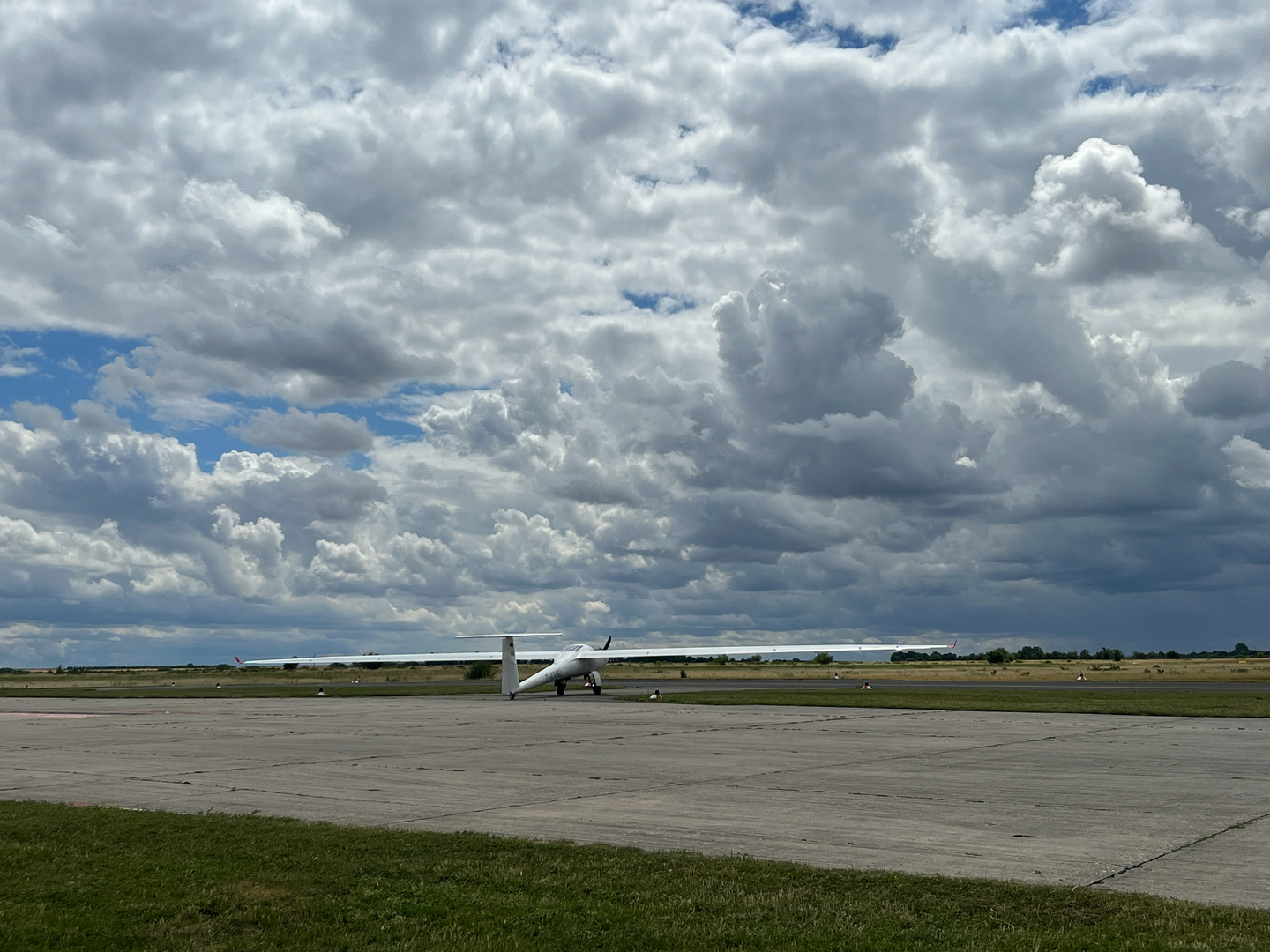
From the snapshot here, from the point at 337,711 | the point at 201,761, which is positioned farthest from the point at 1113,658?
A: the point at 201,761

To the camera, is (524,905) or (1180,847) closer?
(524,905)

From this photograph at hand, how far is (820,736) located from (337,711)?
25.9m

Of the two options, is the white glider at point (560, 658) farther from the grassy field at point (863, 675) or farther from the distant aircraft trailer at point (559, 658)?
the grassy field at point (863, 675)

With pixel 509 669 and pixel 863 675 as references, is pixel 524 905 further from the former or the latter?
pixel 863 675

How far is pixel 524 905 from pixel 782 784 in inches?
394

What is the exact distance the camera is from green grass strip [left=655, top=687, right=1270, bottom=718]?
38094 mm

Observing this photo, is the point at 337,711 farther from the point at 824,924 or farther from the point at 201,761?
the point at 824,924

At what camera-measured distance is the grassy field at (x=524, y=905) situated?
8070 mm

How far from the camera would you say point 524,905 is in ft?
30.1

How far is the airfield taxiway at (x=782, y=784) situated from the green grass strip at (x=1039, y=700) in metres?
3.34

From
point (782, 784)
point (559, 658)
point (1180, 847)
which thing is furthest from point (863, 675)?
point (1180, 847)

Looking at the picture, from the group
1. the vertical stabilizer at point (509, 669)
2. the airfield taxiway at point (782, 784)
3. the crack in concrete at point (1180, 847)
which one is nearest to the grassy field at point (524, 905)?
the crack in concrete at point (1180, 847)

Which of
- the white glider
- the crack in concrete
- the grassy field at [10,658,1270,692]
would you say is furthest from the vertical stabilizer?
the crack in concrete

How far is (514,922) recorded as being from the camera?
28.2ft
